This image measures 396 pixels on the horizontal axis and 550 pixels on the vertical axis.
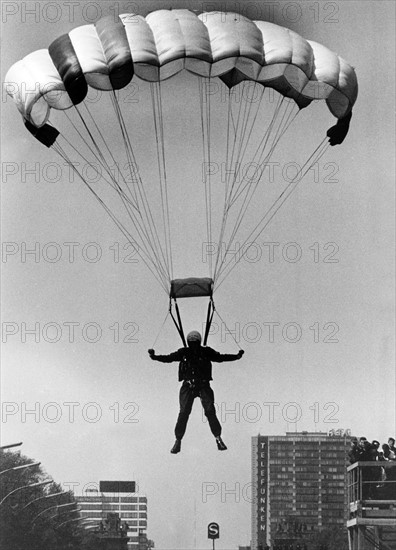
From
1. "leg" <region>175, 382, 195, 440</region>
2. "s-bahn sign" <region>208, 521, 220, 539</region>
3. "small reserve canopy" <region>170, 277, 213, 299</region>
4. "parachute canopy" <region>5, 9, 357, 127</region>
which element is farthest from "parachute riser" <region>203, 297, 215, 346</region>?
"s-bahn sign" <region>208, 521, 220, 539</region>

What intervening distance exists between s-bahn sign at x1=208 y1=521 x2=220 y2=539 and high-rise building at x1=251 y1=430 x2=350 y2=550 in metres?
8.82

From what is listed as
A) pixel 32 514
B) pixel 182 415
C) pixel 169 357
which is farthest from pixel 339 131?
pixel 32 514

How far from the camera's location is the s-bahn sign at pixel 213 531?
2502 cm

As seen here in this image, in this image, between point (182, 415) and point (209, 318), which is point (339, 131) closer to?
point (209, 318)

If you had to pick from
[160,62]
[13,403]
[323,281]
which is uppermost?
[160,62]

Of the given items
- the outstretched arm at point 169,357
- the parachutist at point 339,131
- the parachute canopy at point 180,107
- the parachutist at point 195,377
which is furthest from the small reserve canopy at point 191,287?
the parachutist at point 339,131

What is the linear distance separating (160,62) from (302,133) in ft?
16.0

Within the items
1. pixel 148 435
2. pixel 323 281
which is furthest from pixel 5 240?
pixel 323 281

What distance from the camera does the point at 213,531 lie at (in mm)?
25078

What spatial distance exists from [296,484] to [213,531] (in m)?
14.9

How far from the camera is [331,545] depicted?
107ft

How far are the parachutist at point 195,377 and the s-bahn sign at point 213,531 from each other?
214 inches

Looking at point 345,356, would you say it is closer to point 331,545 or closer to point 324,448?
point 331,545

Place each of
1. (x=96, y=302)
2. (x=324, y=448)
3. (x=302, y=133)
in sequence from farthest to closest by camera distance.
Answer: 1. (x=324, y=448)
2. (x=96, y=302)
3. (x=302, y=133)
